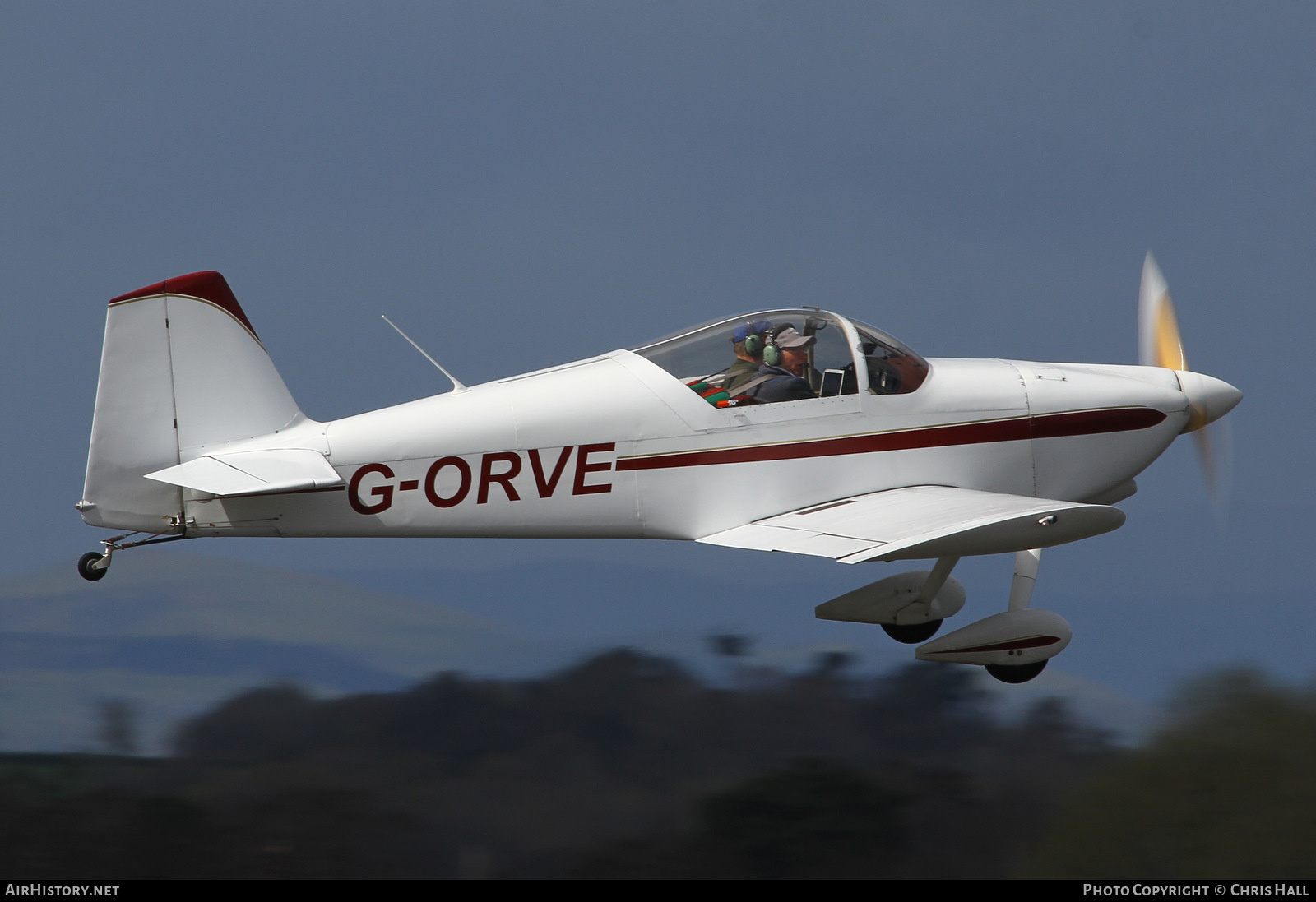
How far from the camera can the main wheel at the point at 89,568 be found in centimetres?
763

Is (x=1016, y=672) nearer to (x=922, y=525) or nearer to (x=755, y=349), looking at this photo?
(x=922, y=525)

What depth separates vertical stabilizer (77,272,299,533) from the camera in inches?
299

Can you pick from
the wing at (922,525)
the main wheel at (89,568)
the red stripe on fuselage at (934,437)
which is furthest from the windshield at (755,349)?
the main wheel at (89,568)

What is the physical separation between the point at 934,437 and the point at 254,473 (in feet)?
13.6

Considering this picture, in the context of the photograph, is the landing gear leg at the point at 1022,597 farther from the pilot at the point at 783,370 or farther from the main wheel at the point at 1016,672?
the pilot at the point at 783,370

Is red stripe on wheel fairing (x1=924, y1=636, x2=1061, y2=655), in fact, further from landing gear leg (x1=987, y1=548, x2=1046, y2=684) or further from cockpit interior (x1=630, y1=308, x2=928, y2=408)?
cockpit interior (x1=630, y1=308, x2=928, y2=408)

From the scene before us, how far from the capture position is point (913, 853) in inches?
296

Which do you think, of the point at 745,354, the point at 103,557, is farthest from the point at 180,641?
Answer: the point at 745,354

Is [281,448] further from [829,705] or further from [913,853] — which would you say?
[913,853]

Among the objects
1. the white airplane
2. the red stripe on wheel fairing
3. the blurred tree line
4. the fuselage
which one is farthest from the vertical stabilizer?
the red stripe on wheel fairing

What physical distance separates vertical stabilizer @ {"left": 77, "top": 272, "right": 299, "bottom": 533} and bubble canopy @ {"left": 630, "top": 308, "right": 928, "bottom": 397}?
2.50 m

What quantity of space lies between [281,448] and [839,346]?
3.46 meters

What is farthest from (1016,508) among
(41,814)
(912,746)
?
(41,814)

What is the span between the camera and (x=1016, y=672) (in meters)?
8.69
